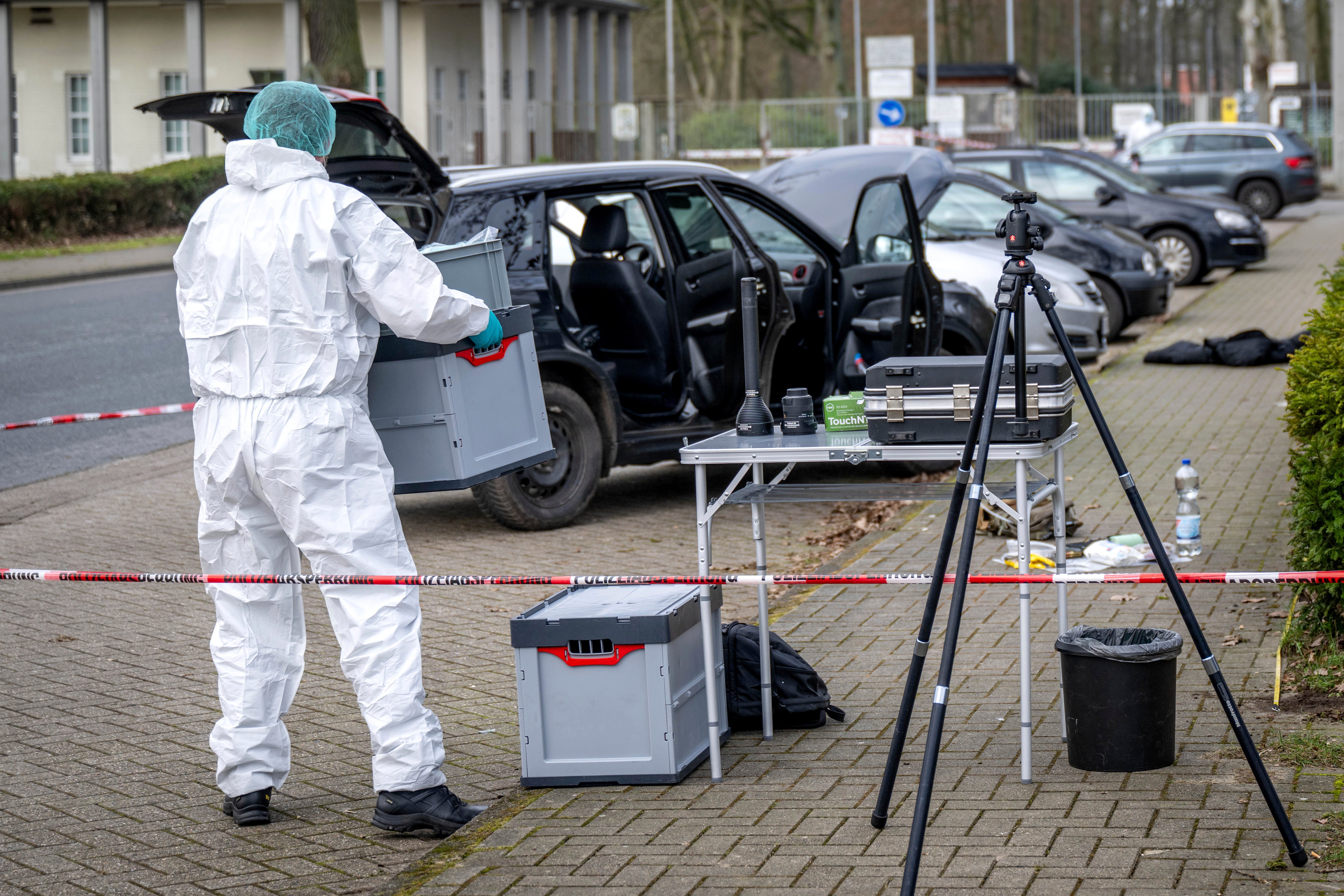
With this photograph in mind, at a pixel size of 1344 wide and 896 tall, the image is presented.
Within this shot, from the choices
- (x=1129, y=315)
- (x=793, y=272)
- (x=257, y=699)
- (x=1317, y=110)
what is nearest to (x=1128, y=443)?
(x=793, y=272)

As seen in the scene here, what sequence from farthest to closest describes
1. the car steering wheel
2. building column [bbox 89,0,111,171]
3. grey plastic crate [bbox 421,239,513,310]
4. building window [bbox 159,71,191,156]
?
1. building window [bbox 159,71,191,156]
2. building column [bbox 89,0,111,171]
3. the car steering wheel
4. grey plastic crate [bbox 421,239,513,310]

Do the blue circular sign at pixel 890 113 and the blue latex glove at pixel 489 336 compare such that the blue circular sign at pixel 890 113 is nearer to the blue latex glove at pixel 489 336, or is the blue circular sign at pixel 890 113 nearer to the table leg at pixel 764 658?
the table leg at pixel 764 658

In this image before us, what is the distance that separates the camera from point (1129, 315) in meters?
15.9

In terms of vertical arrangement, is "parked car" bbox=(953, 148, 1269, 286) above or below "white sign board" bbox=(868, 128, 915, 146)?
below

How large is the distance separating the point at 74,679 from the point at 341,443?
2.52m

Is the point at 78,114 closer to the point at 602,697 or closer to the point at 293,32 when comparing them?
the point at 293,32

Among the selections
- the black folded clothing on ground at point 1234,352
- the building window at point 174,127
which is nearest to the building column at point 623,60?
the building window at point 174,127

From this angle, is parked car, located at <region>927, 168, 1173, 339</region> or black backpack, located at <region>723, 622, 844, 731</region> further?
parked car, located at <region>927, 168, 1173, 339</region>

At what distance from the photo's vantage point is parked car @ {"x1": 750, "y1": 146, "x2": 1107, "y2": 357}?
35.4ft

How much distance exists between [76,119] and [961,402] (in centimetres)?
3924

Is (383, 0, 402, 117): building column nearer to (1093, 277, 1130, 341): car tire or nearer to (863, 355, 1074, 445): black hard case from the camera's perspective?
(1093, 277, 1130, 341): car tire

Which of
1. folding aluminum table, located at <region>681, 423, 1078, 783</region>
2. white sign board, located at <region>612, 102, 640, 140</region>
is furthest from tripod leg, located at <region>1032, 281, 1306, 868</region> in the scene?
white sign board, located at <region>612, 102, 640, 140</region>

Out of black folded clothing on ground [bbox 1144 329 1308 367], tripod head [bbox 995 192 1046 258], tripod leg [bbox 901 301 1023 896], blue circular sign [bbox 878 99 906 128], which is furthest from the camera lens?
blue circular sign [bbox 878 99 906 128]

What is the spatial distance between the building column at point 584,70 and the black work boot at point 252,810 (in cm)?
4309
